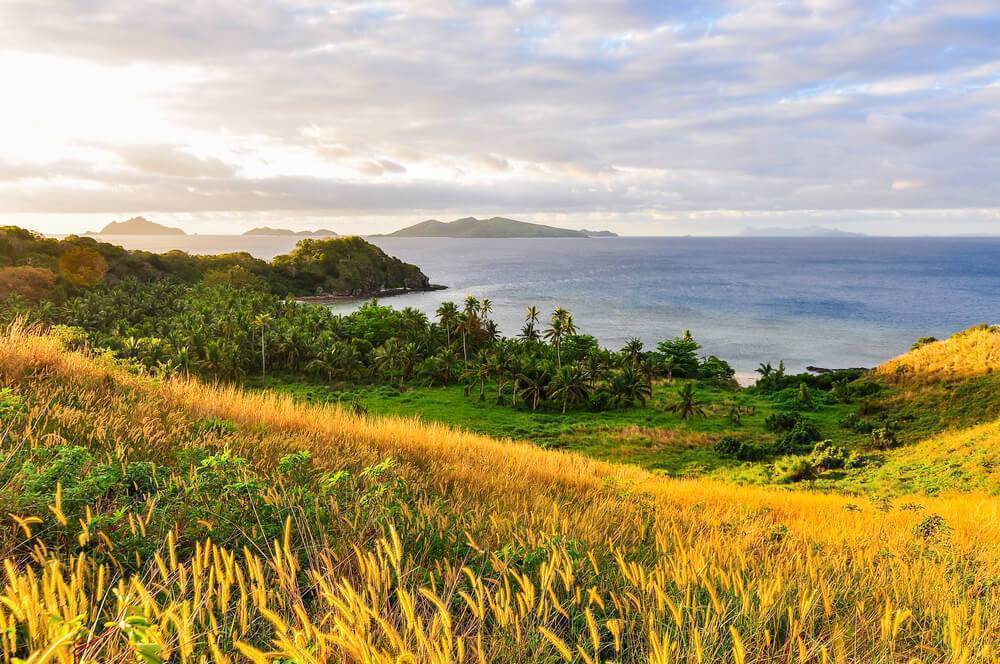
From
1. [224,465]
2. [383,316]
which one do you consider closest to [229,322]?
[383,316]

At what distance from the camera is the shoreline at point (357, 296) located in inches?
5017

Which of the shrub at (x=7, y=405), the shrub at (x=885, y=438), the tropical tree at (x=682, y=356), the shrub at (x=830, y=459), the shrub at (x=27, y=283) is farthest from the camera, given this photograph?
the tropical tree at (x=682, y=356)

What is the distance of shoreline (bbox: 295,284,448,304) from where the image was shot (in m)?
127

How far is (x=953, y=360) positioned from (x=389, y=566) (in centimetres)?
5747

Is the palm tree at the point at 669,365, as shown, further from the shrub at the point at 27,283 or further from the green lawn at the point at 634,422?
the shrub at the point at 27,283

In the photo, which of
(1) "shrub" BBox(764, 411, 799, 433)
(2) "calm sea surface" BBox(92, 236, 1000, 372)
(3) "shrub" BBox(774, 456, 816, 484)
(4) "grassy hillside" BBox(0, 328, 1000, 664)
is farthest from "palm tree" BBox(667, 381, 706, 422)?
(4) "grassy hillside" BBox(0, 328, 1000, 664)

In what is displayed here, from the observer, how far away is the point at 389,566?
10.0ft

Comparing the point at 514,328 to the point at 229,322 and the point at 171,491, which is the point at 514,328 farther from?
the point at 171,491

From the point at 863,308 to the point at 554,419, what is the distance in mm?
100732

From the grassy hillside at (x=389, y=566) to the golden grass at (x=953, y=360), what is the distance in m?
46.8

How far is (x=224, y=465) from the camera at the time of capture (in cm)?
418

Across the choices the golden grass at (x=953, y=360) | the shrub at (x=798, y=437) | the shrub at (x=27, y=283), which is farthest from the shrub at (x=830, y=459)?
the shrub at (x=27, y=283)

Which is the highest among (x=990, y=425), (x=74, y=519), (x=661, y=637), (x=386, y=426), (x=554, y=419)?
(x=74, y=519)

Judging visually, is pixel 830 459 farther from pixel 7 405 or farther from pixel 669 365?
pixel 669 365
